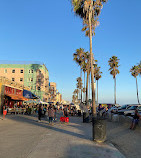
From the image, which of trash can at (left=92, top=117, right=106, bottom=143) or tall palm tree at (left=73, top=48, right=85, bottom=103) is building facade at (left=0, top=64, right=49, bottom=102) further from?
trash can at (left=92, top=117, right=106, bottom=143)

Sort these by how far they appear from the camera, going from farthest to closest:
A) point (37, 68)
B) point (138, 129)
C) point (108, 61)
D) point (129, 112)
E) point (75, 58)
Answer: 1. point (37, 68)
2. point (108, 61)
3. point (75, 58)
4. point (129, 112)
5. point (138, 129)

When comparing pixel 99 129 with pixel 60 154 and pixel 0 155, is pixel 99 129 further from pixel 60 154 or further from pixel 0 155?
pixel 0 155

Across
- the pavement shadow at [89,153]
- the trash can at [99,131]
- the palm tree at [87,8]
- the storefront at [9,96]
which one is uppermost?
the palm tree at [87,8]

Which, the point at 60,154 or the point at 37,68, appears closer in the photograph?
the point at 60,154

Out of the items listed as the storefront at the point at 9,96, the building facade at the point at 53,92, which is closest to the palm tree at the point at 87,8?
the storefront at the point at 9,96

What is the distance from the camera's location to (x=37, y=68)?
5541 centimetres

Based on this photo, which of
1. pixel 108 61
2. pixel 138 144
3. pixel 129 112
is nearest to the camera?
pixel 138 144

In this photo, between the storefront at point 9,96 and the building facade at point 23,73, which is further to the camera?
the building facade at point 23,73

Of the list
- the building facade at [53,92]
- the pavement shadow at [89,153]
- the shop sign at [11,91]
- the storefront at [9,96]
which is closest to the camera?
the pavement shadow at [89,153]

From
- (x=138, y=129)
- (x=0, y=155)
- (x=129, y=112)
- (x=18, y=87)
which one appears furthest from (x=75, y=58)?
(x=0, y=155)

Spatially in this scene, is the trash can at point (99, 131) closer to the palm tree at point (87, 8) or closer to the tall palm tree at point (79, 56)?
the palm tree at point (87, 8)

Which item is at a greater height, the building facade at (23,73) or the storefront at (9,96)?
the building facade at (23,73)

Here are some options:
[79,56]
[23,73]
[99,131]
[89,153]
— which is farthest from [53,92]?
A: [89,153]

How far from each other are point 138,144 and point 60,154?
422cm
